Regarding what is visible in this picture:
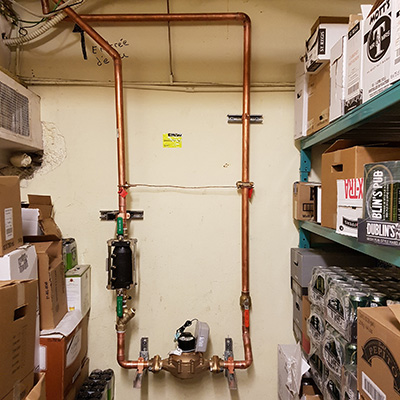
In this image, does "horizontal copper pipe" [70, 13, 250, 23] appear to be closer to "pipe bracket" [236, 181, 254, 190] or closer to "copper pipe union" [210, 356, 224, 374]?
"pipe bracket" [236, 181, 254, 190]

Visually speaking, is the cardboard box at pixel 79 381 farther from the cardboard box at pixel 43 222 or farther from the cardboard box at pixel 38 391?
the cardboard box at pixel 43 222

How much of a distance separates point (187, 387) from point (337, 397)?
3.06 ft

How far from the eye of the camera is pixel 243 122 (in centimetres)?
166

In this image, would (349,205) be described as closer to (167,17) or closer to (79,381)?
(167,17)

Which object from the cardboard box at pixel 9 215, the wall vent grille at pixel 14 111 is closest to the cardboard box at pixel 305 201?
the cardboard box at pixel 9 215

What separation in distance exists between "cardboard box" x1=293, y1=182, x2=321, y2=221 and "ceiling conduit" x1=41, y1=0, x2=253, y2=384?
0.87ft

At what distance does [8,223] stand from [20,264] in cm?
17

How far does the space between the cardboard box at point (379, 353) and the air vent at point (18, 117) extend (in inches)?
60.9

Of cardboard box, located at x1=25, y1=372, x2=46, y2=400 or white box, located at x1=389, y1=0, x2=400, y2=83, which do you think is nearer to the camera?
white box, located at x1=389, y1=0, x2=400, y2=83

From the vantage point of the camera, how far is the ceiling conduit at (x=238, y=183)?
1594mm

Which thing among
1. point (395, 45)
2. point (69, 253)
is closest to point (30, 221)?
point (69, 253)

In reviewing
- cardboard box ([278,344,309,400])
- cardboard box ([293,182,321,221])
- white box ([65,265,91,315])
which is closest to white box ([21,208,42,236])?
white box ([65,265,91,315])

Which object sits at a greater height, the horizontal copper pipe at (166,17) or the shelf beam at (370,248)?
the horizontal copper pipe at (166,17)

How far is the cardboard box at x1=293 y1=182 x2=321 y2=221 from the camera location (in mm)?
1572
